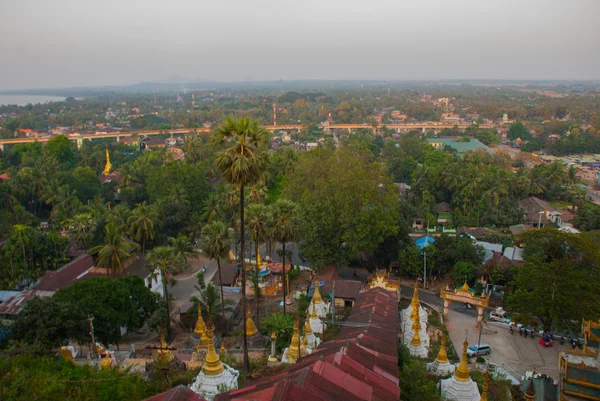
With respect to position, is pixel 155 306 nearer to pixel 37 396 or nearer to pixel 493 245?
pixel 37 396

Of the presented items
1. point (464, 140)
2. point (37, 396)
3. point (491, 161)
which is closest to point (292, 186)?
point (37, 396)

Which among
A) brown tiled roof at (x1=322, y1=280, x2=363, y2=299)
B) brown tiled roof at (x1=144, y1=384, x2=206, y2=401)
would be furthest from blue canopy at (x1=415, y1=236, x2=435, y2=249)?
brown tiled roof at (x1=144, y1=384, x2=206, y2=401)

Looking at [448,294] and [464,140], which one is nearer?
[448,294]

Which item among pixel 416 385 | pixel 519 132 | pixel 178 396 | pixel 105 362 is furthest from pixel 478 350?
pixel 519 132

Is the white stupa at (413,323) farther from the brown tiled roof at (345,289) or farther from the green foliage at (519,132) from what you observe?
the green foliage at (519,132)

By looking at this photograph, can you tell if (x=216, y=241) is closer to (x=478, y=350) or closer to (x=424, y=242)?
(x=478, y=350)

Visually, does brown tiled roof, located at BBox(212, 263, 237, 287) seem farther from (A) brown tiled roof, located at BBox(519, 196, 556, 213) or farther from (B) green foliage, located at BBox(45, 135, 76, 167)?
(B) green foliage, located at BBox(45, 135, 76, 167)
